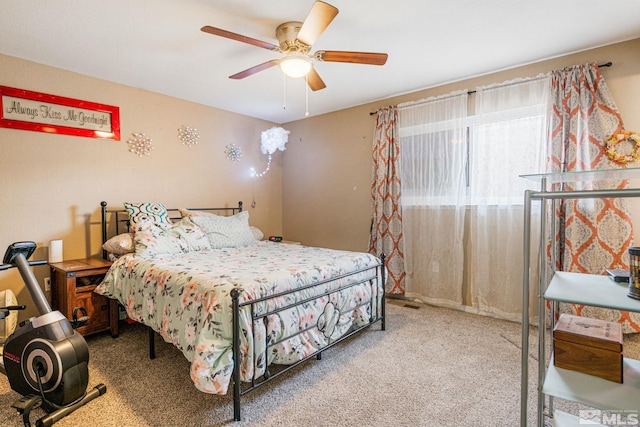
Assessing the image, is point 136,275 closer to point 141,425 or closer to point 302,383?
point 141,425

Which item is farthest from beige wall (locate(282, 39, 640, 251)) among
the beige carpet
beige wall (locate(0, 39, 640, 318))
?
the beige carpet

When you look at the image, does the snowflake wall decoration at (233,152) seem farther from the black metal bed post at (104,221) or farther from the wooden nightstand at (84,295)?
the wooden nightstand at (84,295)

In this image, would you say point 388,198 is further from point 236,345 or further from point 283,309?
point 236,345

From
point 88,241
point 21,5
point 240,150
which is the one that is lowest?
point 88,241

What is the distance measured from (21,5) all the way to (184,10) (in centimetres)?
105

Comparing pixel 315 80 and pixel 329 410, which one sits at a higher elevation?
pixel 315 80

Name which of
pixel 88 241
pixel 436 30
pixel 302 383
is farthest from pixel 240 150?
pixel 302 383

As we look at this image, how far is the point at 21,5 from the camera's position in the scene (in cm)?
210

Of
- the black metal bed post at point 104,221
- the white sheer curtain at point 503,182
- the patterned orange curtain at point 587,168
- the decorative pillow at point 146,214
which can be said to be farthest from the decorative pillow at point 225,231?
the patterned orange curtain at point 587,168

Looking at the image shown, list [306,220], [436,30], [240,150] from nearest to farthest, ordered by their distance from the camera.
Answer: [436,30] → [240,150] → [306,220]

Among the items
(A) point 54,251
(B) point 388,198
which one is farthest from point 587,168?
(A) point 54,251

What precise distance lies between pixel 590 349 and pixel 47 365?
8.64ft

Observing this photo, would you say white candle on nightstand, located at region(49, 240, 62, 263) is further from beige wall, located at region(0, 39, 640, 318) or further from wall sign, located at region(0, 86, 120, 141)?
wall sign, located at region(0, 86, 120, 141)

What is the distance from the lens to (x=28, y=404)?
1.74 metres
